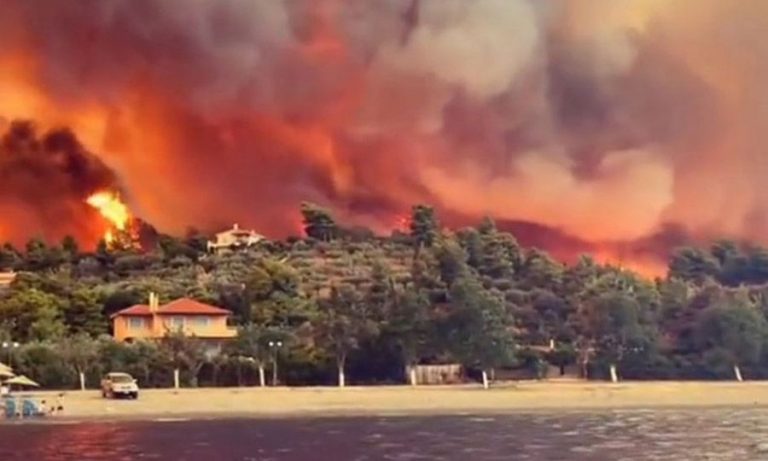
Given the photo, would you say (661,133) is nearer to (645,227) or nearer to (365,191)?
(645,227)

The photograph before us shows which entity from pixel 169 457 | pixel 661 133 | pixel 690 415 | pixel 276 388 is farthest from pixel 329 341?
pixel 661 133

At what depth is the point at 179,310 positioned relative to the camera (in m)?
52.5

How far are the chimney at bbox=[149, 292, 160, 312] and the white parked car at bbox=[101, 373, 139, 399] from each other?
11.1m

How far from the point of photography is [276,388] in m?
43.6

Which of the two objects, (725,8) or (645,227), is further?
(645,227)

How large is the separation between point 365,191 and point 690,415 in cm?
3261

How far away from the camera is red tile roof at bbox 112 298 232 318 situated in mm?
52156

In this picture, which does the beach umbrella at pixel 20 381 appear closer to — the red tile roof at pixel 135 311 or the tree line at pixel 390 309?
the tree line at pixel 390 309

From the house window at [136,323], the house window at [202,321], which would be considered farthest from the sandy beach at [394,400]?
the house window at [136,323]

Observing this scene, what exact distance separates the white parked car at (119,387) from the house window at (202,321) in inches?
380

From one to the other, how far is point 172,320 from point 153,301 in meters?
2.38

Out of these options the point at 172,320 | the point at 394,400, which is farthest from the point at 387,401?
the point at 172,320

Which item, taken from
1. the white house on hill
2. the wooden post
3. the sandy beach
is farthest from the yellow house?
the white house on hill

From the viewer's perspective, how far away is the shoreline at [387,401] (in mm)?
37406
